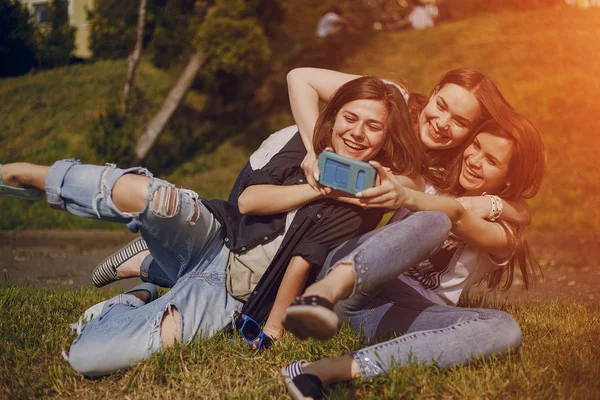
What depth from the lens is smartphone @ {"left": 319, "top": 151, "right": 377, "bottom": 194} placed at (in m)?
2.69

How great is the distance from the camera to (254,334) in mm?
3035

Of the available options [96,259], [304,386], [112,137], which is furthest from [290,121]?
[304,386]

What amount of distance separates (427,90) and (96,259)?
23.0ft

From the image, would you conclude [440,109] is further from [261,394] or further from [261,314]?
[261,394]

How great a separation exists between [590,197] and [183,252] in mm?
6539

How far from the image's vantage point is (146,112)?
37.6 feet

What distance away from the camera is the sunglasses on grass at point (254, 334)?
9.67 ft

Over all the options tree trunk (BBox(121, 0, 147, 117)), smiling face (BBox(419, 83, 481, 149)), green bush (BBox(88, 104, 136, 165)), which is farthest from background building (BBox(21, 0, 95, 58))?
smiling face (BBox(419, 83, 481, 149))

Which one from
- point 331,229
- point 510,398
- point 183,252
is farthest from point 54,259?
point 510,398

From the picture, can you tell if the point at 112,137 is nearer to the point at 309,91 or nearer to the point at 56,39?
the point at 56,39

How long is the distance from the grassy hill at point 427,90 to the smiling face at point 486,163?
14.7ft

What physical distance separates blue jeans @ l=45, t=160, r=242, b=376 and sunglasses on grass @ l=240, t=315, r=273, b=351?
0.13 meters

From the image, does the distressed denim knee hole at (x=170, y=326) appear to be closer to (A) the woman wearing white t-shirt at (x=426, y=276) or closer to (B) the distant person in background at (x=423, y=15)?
(A) the woman wearing white t-shirt at (x=426, y=276)

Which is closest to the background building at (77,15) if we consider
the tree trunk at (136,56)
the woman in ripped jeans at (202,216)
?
the tree trunk at (136,56)
